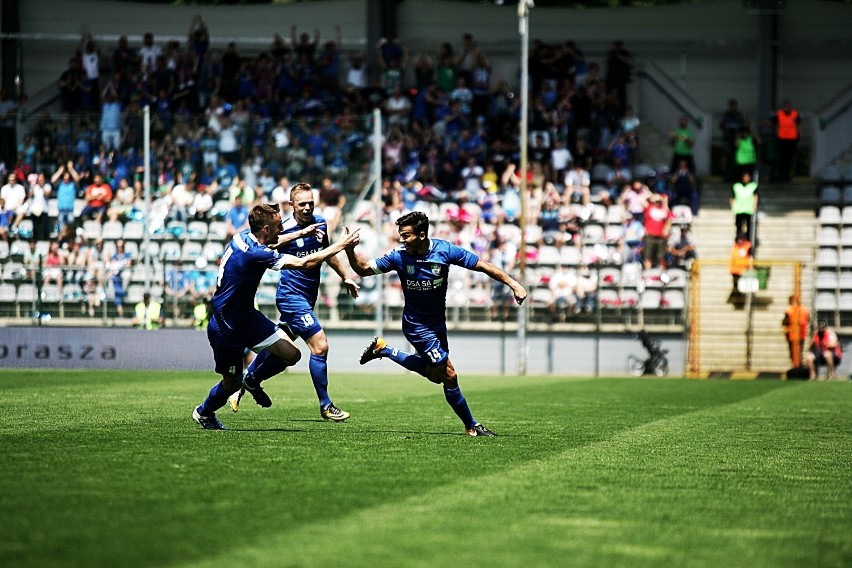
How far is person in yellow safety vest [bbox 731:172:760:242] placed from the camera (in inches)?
1080

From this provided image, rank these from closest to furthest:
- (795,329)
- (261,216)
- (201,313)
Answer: (261,216) < (201,313) < (795,329)

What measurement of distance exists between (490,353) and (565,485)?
17974mm

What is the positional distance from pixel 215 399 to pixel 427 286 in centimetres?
206

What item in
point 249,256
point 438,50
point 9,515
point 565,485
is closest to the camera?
point 9,515

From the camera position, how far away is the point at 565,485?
8.14 meters

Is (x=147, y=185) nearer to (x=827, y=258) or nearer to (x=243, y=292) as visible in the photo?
(x=243, y=292)

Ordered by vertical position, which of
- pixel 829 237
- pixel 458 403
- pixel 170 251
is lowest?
pixel 458 403

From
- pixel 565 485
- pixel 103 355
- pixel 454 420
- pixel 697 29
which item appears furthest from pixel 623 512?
pixel 697 29

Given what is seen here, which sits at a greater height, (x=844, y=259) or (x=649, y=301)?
(x=844, y=259)

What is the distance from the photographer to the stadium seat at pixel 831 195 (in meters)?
29.0

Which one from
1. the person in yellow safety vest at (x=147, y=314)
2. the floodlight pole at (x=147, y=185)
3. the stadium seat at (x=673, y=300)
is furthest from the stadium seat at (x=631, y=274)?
the floodlight pole at (x=147, y=185)

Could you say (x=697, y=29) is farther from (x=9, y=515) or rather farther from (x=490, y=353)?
(x=9, y=515)

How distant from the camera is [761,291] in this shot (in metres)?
27.3

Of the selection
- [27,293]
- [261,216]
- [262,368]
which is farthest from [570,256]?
[261,216]
